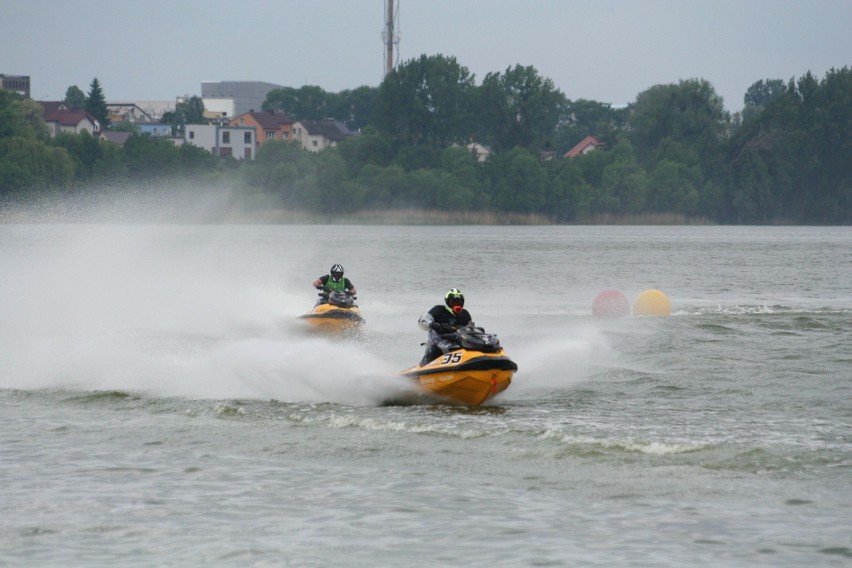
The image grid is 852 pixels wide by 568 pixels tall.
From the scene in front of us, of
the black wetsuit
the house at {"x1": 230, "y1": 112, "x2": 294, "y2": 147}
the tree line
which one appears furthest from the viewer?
the house at {"x1": 230, "y1": 112, "x2": 294, "y2": 147}

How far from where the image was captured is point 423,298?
38.6 metres

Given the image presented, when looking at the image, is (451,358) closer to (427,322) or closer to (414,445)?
(427,322)

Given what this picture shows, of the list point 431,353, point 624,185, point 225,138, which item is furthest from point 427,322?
point 225,138

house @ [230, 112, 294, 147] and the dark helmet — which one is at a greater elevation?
house @ [230, 112, 294, 147]

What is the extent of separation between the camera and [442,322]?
16859mm

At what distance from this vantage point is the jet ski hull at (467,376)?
15914 millimetres

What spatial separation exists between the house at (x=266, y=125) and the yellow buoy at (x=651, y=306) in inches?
6111

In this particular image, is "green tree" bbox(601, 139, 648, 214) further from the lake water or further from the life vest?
the life vest

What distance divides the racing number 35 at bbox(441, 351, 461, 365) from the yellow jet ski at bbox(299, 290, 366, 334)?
8151 millimetres

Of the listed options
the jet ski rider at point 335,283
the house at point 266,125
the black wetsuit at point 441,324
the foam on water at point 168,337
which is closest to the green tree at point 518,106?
the house at point 266,125

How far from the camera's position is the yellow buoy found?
100 feet

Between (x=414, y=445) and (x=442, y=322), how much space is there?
330 cm

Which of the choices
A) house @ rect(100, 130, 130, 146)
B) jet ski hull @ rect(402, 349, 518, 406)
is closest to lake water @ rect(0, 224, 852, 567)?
jet ski hull @ rect(402, 349, 518, 406)

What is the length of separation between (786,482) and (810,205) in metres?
123
